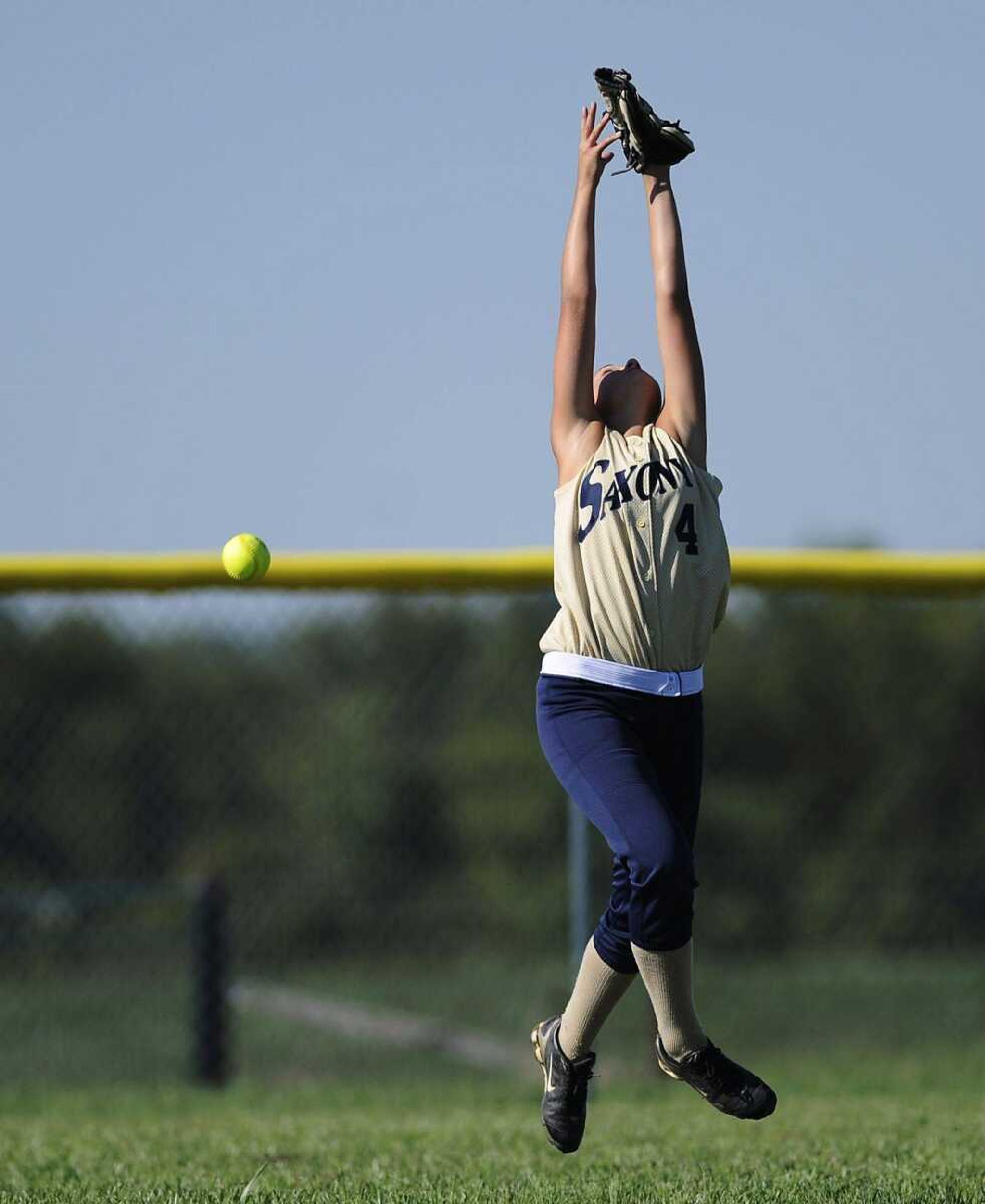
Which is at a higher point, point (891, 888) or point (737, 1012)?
point (891, 888)

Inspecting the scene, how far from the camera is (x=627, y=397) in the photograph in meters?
4.68

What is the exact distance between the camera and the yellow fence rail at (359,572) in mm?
7574

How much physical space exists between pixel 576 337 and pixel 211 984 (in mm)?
4888

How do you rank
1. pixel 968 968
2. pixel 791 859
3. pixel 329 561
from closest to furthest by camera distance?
pixel 329 561
pixel 968 968
pixel 791 859

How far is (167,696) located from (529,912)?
3.67 meters

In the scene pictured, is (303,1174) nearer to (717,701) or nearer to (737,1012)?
Result: (737,1012)

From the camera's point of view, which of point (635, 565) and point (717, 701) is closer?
point (635, 565)

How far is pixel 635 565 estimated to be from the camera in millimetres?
4316

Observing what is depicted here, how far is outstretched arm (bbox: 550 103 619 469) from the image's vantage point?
453 centimetres

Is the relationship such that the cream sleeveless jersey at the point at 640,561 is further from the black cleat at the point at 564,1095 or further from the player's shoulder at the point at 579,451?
the black cleat at the point at 564,1095

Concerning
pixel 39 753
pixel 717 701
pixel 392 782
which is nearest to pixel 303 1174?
pixel 39 753

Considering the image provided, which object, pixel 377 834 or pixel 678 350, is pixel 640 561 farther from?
pixel 377 834

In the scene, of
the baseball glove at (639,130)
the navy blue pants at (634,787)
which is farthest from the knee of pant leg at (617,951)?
the baseball glove at (639,130)

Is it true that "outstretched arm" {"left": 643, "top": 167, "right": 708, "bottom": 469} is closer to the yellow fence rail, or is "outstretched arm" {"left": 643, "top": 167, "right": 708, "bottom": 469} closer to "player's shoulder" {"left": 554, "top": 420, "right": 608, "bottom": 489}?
"player's shoulder" {"left": 554, "top": 420, "right": 608, "bottom": 489}
